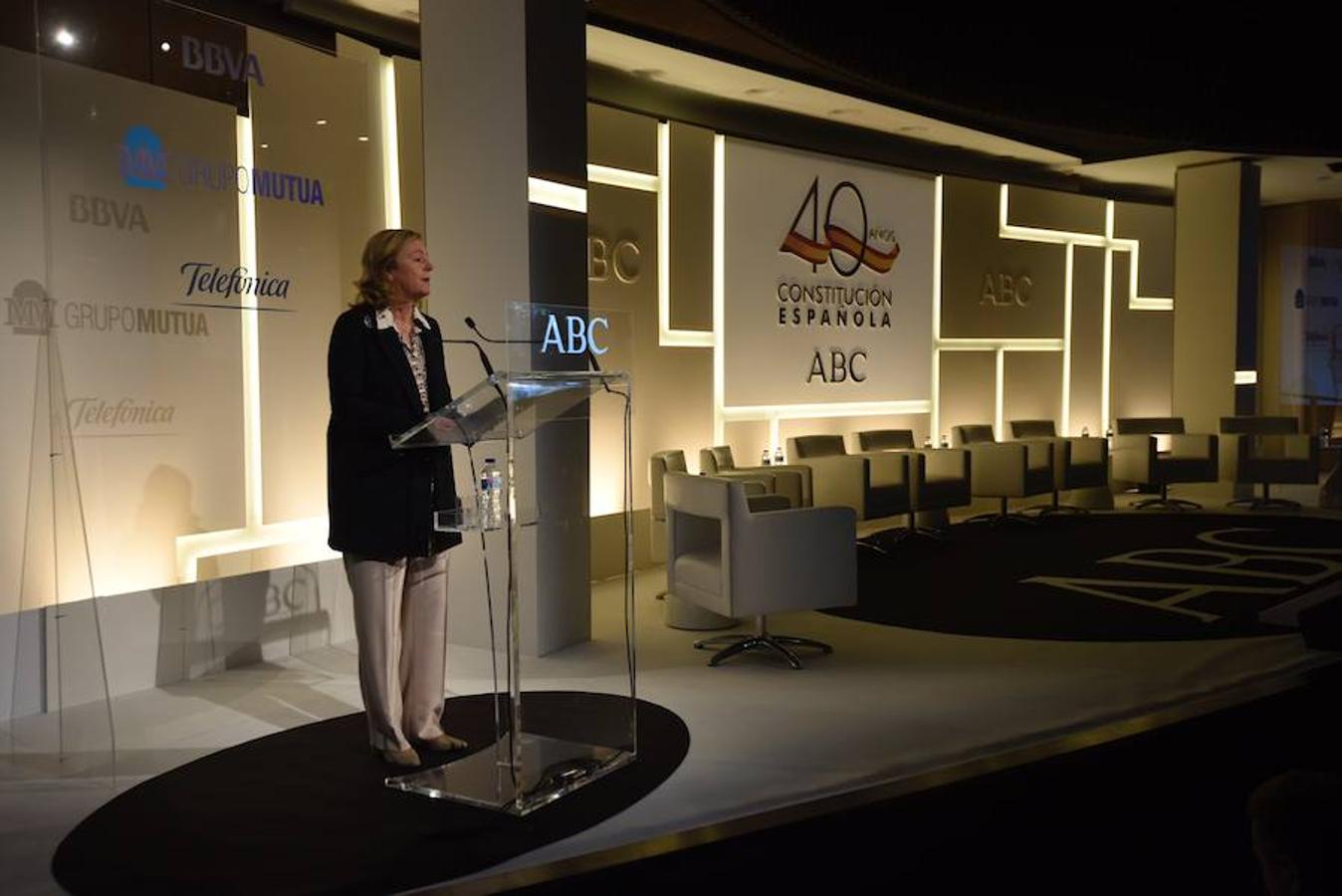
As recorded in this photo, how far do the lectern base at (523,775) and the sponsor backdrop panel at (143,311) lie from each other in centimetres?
183

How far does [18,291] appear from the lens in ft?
14.5

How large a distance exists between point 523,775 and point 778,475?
434 cm

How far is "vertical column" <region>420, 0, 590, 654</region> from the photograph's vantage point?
516cm

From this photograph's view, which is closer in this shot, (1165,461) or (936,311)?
(1165,461)

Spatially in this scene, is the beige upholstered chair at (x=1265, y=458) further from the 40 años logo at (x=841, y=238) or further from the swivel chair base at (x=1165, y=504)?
the 40 años logo at (x=841, y=238)

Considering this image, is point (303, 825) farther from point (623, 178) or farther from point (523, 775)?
point (623, 178)

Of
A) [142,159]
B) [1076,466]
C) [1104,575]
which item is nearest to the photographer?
[142,159]

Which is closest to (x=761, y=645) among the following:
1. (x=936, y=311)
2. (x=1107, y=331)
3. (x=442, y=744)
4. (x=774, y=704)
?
(x=774, y=704)

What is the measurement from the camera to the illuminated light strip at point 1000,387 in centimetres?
1114

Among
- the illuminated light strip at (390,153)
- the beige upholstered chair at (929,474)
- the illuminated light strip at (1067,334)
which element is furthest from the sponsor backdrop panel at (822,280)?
the illuminated light strip at (390,153)

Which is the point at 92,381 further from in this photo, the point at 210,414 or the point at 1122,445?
the point at 1122,445

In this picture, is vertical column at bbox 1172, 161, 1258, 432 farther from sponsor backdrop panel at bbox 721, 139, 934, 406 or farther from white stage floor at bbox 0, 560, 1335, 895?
white stage floor at bbox 0, 560, 1335, 895

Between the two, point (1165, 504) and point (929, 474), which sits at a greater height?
point (929, 474)

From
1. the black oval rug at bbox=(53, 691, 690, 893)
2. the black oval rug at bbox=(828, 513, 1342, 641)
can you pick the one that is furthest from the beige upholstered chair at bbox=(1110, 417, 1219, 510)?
the black oval rug at bbox=(53, 691, 690, 893)
